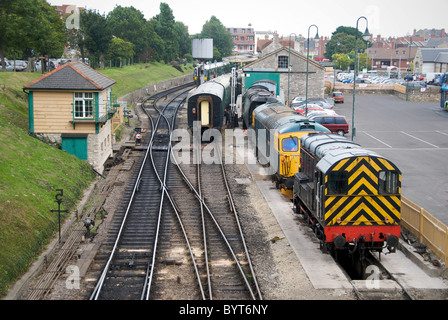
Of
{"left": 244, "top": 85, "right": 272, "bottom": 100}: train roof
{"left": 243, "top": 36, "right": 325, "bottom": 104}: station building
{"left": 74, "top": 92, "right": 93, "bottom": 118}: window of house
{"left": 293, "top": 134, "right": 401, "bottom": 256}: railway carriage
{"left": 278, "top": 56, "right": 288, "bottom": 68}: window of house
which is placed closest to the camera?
{"left": 293, "top": 134, "right": 401, "bottom": 256}: railway carriage

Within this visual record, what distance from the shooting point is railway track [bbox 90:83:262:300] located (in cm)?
1444

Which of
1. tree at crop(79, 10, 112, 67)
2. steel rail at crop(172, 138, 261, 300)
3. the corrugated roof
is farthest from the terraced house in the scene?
the corrugated roof

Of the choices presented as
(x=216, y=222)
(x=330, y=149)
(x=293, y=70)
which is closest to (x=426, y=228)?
(x=330, y=149)

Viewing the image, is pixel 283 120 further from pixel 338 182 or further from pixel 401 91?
pixel 401 91

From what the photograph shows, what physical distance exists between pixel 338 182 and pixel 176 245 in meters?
6.01

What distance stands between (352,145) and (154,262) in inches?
289

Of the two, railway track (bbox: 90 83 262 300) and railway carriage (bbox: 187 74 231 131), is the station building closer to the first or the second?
railway carriage (bbox: 187 74 231 131)

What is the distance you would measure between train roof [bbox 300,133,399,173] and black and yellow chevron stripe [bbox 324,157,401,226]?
1.17 feet

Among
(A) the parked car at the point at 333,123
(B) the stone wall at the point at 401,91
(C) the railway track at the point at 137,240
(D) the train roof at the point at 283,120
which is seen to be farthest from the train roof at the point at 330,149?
(B) the stone wall at the point at 401,91

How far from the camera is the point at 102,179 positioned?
2698 cm

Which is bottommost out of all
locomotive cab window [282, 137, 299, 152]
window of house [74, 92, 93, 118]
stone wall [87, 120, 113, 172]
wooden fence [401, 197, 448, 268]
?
wooden fence [401, 197, 448, 268]

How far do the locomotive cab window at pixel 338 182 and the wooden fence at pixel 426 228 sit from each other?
3172 mm

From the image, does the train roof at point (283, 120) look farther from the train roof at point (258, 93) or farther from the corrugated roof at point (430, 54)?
the corrugated roof at point (430, 54)

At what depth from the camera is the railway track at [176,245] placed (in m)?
14.4
